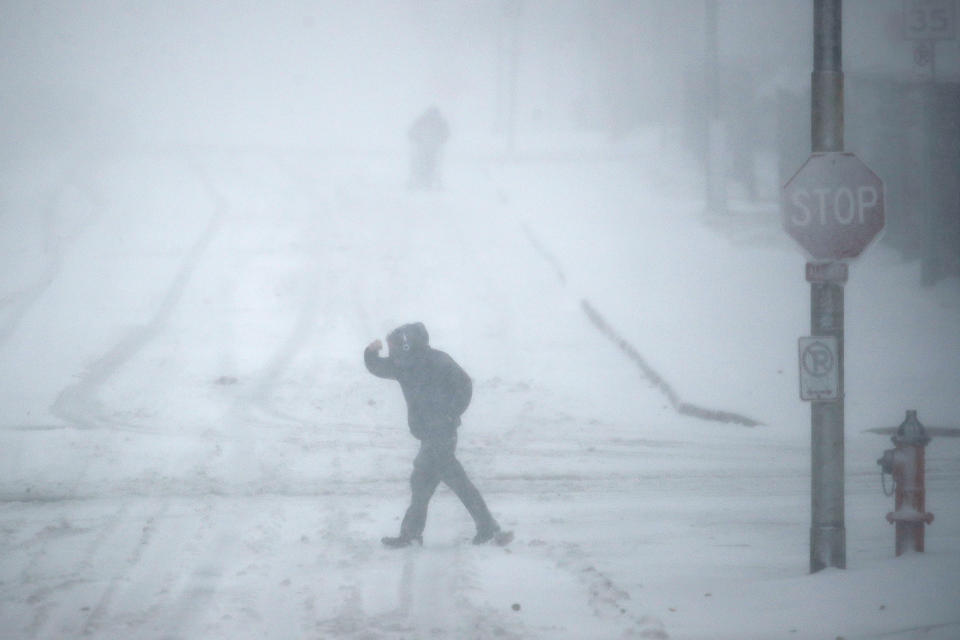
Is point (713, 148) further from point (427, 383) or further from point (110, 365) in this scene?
point (427, 383)

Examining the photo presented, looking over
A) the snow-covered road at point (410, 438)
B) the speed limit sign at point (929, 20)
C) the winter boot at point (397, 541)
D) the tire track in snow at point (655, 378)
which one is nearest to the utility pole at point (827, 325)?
the snow-covered road at point (410, 438)

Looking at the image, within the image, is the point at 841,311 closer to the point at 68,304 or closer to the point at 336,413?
the point at 336,413

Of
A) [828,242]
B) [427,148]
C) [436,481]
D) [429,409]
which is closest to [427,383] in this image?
[429,409]

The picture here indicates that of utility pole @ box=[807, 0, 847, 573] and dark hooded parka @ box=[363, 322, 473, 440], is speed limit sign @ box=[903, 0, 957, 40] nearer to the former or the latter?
utility pole @ box=[807, 0, 847, 573]

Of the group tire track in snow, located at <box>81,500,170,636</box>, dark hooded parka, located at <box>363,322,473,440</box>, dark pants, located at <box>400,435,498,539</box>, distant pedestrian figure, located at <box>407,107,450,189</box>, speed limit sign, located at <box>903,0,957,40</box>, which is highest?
distant pedestrian figure, located at <box>407,107,450,189</box>

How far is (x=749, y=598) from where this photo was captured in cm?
717

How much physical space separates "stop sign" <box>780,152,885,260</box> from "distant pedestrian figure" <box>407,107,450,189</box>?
27.2 metres

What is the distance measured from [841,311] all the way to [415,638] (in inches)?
141

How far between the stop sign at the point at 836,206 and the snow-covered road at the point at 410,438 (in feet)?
7.29

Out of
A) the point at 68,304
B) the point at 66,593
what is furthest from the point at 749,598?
the point at 68,304

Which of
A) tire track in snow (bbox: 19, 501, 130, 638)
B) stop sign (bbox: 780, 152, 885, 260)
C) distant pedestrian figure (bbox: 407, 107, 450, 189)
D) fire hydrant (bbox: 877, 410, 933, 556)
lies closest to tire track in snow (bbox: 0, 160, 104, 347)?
distant pedestrian figure (bbox: 407, 107, 450, 189)

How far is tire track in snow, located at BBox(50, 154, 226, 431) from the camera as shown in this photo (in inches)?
554

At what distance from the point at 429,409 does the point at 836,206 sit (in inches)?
133

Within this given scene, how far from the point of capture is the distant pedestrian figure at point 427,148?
112ft
